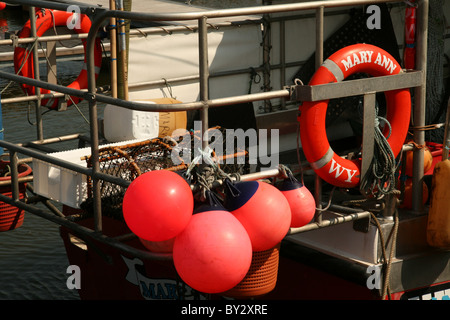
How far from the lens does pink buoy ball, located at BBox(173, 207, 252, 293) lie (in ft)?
12.0

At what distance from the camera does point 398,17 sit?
770 centimetres

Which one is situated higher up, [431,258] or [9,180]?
[9,180]

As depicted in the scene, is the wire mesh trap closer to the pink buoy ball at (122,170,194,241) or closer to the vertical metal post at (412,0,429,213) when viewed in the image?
the pink buoy ball at (122,170,194,241)

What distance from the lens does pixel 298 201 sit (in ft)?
13.9

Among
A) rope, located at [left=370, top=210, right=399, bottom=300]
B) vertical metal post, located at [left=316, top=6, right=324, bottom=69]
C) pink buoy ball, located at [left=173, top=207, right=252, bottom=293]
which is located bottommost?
rope, located at [left=370, top=210, right=399, bottom=300]

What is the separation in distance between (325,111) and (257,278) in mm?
1029

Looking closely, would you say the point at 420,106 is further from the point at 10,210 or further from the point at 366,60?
the point at 10,210

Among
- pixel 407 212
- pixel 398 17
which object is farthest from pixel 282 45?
pixel 407 212

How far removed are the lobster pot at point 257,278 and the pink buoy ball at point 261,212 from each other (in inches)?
5.4

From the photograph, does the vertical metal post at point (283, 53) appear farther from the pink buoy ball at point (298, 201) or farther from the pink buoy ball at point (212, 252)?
the pink buoy ball at point (212, 252)

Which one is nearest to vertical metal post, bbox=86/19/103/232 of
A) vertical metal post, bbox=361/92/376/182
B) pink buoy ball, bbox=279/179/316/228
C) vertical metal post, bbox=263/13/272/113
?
pink buoy ball, bbox=279/179/316/228

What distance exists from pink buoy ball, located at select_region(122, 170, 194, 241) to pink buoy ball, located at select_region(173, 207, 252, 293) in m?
0.08
